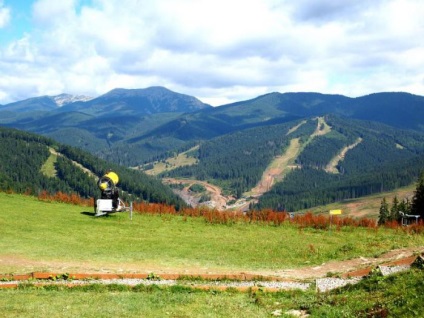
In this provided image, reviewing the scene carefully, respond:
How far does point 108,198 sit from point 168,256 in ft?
53.8

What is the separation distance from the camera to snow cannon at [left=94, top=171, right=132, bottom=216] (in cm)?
3850

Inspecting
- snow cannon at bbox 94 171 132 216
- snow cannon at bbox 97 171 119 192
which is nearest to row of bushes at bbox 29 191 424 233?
snow cannon at bbox 94 171 132 216

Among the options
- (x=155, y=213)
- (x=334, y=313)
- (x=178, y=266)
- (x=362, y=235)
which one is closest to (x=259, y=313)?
(x=334, y=313)

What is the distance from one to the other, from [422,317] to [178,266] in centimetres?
1399

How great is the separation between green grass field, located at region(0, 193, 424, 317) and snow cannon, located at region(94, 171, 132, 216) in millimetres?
1133

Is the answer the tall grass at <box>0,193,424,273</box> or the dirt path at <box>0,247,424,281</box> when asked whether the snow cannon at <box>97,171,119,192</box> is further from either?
the dirt path at <box>0,247,424,281</box>

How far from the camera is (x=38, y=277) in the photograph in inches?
755

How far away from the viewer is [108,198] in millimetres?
40125

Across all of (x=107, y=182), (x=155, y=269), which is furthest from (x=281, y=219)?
(x=155, y=269)

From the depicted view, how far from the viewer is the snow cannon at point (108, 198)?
1516 inches

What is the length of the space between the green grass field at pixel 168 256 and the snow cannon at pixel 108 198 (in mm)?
1133

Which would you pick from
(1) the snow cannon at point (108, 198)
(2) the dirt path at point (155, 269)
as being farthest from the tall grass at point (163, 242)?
(1) the snow cannon at point (108, 198)

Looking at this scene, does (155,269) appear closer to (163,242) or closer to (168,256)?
(168,256)

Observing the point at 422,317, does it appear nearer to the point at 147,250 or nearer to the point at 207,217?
the point at 147,250
